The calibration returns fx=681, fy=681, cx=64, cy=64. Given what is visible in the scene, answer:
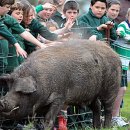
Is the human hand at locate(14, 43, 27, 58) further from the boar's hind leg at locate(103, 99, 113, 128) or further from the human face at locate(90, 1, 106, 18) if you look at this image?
the human face at locate(90, 1, 106, 18)

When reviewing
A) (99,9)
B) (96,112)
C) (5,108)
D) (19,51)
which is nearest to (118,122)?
(96,112)

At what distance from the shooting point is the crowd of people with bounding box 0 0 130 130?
9984 mm

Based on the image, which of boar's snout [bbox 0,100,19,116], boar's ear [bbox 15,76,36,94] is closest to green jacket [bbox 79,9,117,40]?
boar's ear [bbox 15,76,36,94]

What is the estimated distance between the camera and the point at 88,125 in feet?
36.9

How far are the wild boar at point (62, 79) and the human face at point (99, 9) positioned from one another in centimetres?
138

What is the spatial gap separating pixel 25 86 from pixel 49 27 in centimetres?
286

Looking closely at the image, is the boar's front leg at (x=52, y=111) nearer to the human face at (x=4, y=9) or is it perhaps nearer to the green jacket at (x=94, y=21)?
the human face at (x=4, y=9)

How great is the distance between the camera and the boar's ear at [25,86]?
920cm

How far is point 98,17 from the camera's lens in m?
12.0

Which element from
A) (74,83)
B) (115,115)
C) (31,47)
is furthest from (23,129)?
(115,115)

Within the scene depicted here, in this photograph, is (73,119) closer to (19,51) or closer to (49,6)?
(19,51)

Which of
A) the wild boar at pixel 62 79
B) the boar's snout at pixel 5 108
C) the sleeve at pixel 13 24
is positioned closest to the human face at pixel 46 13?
the wild boar at pixel 62 79

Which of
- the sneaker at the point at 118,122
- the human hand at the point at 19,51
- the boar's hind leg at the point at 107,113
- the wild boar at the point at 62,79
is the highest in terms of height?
the human hand at the point at 19,51

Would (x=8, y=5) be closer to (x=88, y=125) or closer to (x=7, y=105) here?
(x=7, y=105)
